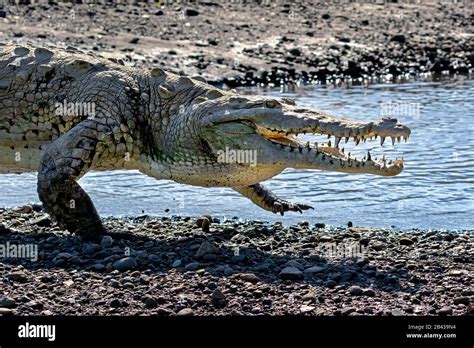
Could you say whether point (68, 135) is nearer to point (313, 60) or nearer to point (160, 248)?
point (160, 248)

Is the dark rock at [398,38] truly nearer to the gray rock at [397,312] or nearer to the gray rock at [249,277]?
the gray rock at [249,277]

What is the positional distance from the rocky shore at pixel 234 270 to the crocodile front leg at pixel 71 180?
0.16 meters

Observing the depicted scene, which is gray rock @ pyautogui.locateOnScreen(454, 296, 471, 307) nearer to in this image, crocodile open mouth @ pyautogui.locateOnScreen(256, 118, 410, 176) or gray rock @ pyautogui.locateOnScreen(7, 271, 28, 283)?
crocodile open mouth @ pyautogui.locateOnScreen(256, 118, 410, 176)

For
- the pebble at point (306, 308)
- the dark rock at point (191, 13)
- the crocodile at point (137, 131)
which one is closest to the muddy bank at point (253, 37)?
the dark rock at point (191, 13)

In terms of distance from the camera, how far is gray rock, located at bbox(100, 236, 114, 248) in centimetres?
856

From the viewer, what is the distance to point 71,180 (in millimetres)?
8758

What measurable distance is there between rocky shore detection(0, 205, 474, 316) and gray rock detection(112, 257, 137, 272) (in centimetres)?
1

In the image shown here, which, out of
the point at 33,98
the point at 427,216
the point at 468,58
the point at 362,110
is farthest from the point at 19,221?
the point at 468,58

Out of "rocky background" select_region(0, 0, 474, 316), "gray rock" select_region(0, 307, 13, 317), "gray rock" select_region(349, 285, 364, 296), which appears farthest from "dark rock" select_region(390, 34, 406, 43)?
"gray rock" select_region(0, 307, 13, 317)

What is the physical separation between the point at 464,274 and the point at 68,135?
3543 millimetres

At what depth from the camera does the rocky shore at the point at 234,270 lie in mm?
6820

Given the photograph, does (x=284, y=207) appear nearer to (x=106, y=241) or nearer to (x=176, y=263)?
(x=106, y=241)

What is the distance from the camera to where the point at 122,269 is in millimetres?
7727

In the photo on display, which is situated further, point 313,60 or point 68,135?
point 313,60
